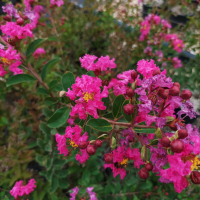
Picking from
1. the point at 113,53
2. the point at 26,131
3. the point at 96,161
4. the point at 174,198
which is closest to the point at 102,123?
the point at 96,161

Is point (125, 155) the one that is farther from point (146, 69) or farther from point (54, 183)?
point (54, 183)

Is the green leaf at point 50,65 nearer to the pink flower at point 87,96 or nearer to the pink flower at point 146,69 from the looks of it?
the pink flower at point 87,96

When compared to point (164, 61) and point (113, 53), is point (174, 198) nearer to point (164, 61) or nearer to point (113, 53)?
point (164, 61)

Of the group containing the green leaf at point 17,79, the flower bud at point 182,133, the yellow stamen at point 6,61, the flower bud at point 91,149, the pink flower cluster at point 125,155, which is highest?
the flower bud at point 182,133

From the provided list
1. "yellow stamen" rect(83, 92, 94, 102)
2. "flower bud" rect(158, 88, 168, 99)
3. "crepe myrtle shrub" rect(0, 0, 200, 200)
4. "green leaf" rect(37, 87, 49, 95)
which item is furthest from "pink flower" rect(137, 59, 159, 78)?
"green leaf" rect(37, 87, 49, 95)

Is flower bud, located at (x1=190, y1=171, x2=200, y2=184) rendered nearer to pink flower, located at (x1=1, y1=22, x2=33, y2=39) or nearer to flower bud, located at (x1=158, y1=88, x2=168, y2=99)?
flower bud, located at (x1=158, y1=88, x2=168, y2=99)

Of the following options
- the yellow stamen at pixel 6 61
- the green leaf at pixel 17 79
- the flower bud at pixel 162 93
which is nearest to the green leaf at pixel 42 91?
the green leaf at pixel 17 79
